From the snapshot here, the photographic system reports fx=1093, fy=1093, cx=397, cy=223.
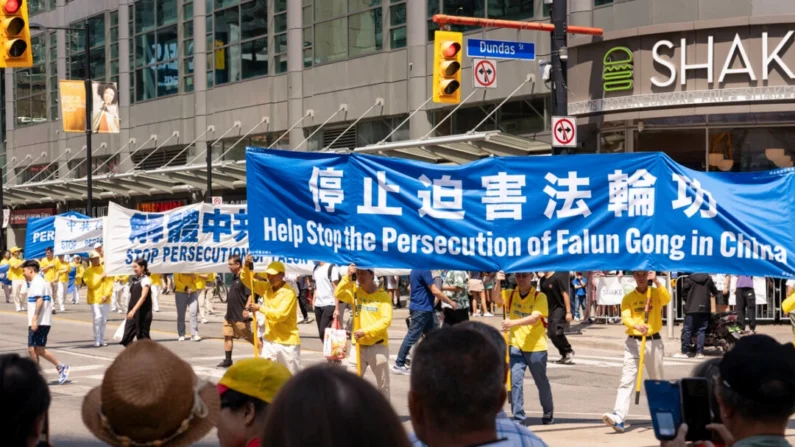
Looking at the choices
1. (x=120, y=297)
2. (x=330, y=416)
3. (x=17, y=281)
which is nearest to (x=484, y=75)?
(x=120, y=297)

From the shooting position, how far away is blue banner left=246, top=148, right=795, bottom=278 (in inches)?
389

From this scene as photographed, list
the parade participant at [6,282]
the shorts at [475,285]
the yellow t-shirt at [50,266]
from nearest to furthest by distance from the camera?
the shorts at [475,285], the yellow t-shirt at [50,266], the parade participant at [6,282]

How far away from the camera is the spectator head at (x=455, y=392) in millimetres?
3301

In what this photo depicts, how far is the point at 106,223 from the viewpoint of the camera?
18.9 meters

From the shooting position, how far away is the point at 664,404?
3.81 meters

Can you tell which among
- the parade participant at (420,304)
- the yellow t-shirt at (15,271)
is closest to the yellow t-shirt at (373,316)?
the parade participant at (420,304)

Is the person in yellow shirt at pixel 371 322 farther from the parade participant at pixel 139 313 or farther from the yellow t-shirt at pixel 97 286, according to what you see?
the yellow t-shirt at pixel 97 286

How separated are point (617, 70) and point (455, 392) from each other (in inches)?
866

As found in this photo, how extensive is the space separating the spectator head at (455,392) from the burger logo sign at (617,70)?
21.7 meters

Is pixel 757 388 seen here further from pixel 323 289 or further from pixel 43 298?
pixel 323 289

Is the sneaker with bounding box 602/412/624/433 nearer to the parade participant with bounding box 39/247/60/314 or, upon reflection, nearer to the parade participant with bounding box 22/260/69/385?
the parade participant with bounding box 22/260/69/385

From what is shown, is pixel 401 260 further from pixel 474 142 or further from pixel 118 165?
pixel 118 165

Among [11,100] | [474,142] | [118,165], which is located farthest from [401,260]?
[11,100]

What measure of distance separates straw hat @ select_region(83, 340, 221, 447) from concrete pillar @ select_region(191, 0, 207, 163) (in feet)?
127
